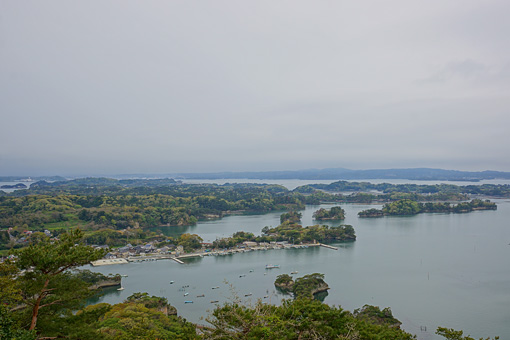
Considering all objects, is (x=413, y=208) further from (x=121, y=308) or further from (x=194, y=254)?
(x=121, y=308)

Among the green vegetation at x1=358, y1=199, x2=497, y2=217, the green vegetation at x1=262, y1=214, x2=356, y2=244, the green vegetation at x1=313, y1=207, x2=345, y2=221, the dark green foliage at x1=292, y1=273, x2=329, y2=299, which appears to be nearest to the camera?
the dark green foliage at x1=292, y1=273, x2=329, y2=299

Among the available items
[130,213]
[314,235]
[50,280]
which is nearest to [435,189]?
[314,235]

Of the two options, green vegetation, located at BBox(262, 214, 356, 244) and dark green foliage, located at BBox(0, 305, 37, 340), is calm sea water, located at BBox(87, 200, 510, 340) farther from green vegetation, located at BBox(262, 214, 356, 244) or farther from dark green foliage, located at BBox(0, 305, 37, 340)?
dark green foliage, located at BBox(0, 305, 37, 340)

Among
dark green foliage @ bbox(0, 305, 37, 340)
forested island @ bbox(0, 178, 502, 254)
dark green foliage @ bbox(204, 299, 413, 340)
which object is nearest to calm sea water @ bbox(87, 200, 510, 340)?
dark green foliage @ bbox(204, 299, 413, 340)

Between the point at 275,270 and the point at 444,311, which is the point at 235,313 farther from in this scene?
the point at 275,270

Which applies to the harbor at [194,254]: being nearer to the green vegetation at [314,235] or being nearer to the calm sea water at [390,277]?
the calm sea water at [390,277]

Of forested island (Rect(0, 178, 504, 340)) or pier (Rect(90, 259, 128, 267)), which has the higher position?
forested island (Rect(0, 178, 504, 340))

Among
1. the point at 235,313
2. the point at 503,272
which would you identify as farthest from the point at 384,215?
the point at 235,313
